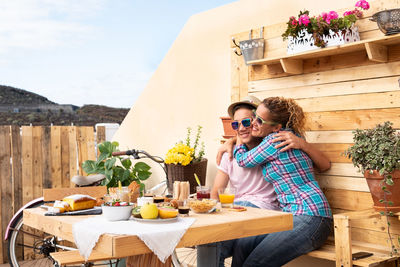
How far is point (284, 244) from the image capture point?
3.33m

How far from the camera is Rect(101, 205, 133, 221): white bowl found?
2553 mm

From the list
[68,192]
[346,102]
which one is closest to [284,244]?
[346,102]

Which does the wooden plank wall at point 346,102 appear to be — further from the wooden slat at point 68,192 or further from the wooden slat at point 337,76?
the wooden slat at point 68,192

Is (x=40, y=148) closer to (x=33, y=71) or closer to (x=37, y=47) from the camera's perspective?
(x=33, y=71)

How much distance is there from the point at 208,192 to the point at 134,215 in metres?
0.61

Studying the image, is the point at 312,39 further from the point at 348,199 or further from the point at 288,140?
the point at 348,199

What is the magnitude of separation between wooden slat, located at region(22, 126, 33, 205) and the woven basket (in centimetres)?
194

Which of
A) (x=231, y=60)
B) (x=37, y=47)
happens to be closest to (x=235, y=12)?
(x=231, y=60)

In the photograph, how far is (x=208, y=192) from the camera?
3043 millimetres

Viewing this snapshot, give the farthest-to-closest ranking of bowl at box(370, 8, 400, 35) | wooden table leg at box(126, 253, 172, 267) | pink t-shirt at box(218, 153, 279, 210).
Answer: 1. pink t-shirt at box(218, 153, 279, 210)
2. bowl at box(370, 8, 400, 35)
3. wooden table leg at box(126, 253, 172, 267)

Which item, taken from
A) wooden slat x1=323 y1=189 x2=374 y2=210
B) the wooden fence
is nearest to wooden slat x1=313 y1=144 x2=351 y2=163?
wooden slat x1=323 y1=189 x2=374 y2=210

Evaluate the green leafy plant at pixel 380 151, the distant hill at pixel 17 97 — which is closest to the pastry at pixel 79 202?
the green leafy plant at pixel 380 151

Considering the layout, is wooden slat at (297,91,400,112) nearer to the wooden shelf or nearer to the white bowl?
the wooden shelf

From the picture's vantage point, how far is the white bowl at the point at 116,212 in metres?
2.55
